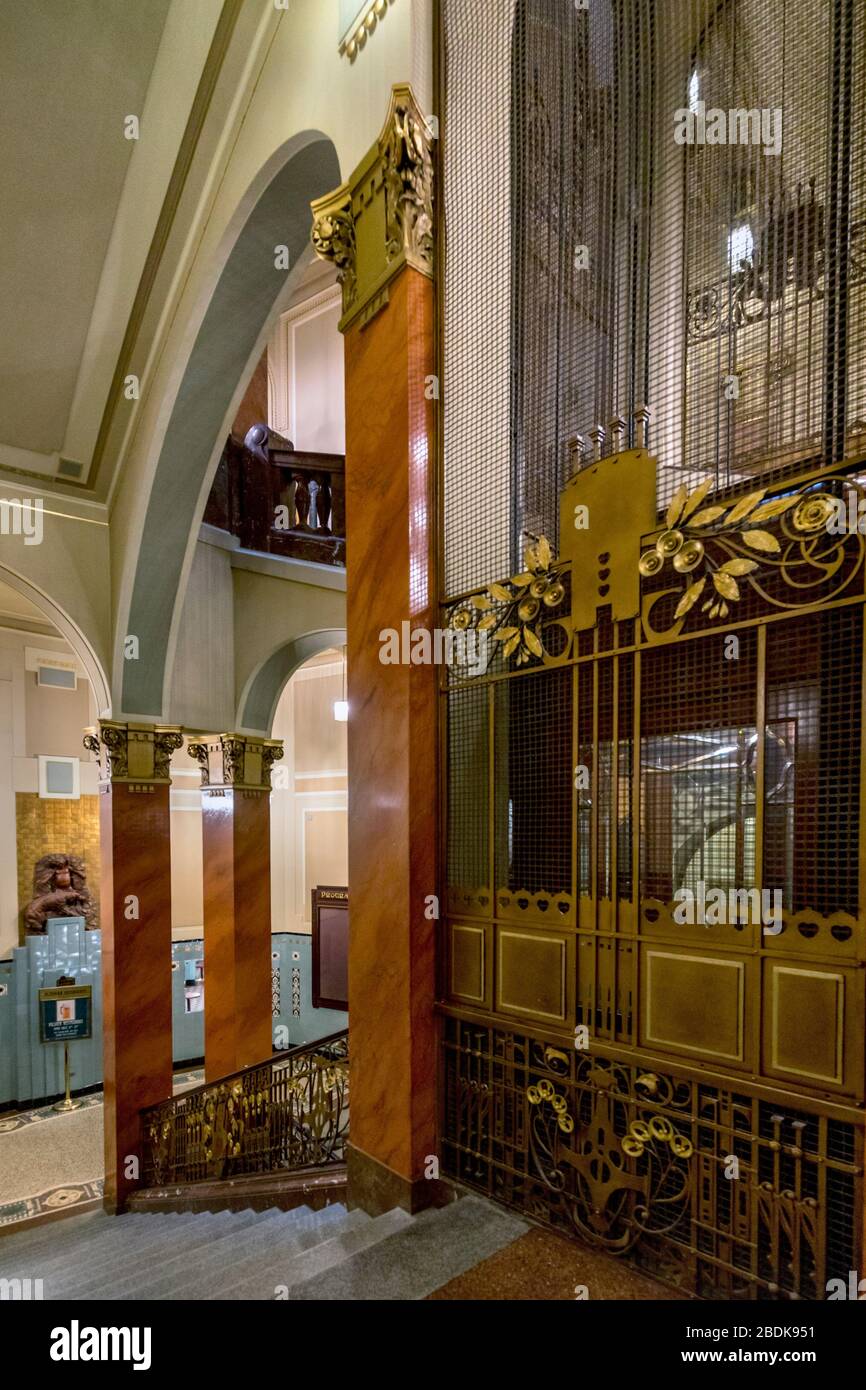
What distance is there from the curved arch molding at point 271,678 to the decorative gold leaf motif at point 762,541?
6590 mm

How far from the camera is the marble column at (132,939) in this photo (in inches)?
265

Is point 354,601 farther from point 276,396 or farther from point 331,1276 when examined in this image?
point 276,396

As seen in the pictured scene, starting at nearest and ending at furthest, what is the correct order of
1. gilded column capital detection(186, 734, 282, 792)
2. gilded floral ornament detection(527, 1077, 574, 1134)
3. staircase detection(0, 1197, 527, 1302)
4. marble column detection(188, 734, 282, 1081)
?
staircase detection(0, 1197, 527, 1302) < gilded floral ornament detection(527, 1077, 574, 1134) < marble column detection(188, 734, 282, 1081) < gilded column capital detection(186, 734, 282, 792)

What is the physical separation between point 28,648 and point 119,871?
5.32 metres

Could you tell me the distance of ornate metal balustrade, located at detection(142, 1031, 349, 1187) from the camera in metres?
4.40

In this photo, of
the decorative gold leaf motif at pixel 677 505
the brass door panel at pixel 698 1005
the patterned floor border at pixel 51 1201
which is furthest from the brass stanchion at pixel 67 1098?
the decorative gold leaf motif at pixel 677 505

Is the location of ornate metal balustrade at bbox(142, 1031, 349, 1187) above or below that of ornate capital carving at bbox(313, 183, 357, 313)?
below

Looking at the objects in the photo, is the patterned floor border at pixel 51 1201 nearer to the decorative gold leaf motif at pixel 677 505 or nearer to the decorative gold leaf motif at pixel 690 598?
the decorative gold leaf motif at pixel 690 598

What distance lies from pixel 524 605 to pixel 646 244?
126 cm

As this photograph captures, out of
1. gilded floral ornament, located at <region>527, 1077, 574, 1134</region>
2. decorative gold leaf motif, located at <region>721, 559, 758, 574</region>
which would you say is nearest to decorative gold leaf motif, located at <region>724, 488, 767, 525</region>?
decorative gold leaf motif, located at <region>721, 559, 758, 574</region>

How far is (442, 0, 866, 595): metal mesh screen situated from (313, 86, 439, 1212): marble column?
0.17 m

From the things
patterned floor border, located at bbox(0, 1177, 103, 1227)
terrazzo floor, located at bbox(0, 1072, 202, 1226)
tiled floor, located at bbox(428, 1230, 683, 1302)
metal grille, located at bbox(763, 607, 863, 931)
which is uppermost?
metal grille, located at bbox(763, 607, 863, 931)

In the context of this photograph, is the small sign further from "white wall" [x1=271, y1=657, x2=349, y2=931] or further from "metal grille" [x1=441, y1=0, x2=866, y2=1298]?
"metal grille" [x1=441, y1=0, x2=866, y2=1298]

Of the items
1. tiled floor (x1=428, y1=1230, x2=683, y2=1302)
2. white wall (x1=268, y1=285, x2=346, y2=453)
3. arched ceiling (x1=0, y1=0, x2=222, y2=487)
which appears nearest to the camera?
tiled floor (x1=428, y1=1230, x2=683, y2=1302)
